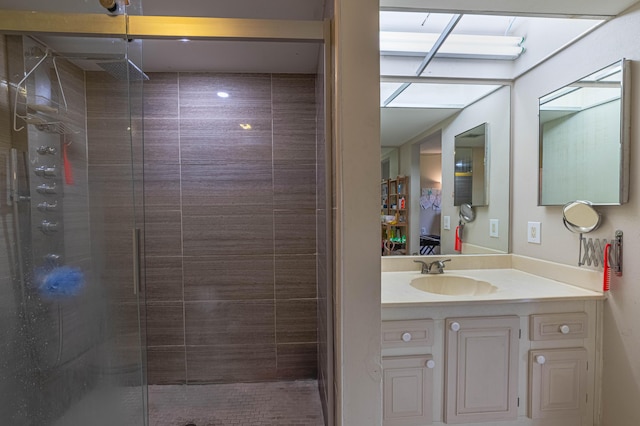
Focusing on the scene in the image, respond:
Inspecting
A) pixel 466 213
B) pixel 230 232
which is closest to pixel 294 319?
pixel 230 232

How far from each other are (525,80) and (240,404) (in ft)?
8.93

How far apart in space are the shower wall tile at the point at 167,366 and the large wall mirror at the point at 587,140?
2.55 meters

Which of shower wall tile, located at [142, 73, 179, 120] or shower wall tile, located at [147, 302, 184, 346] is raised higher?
shower wall tile, located at [142, 73, 179, 120]

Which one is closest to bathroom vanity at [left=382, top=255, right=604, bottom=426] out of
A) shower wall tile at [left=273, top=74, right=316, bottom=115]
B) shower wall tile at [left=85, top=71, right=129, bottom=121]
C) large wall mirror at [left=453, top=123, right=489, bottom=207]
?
large wall mirror at [left=453, top=123, right=489, bottom=207]

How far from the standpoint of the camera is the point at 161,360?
6.66 ft

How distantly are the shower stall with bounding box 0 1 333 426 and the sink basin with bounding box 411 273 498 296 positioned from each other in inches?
24.2

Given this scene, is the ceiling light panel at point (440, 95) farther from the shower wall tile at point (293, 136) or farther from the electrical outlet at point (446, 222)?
the electrical outlet at point (446, 222)

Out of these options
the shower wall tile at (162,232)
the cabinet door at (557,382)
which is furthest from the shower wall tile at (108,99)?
the cabinet door at (557,382)

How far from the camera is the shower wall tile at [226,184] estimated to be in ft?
6.50

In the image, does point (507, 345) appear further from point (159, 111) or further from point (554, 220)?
point (159, 111)

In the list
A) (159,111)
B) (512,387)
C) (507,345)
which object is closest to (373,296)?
(507,345)

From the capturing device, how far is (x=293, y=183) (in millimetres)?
2035

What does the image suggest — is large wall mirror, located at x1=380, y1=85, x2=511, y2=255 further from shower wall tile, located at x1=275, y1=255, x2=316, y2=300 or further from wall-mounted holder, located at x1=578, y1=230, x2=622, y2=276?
shower wall tile, located at x1=275, y1=255, x2=316, y2=300

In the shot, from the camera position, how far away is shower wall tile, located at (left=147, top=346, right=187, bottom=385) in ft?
6.64
